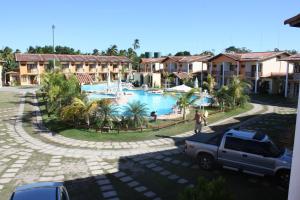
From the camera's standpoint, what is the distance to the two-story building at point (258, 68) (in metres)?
43.3

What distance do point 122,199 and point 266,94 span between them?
3648 cm

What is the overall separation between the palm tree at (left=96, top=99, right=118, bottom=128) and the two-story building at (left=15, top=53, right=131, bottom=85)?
37.4 metres

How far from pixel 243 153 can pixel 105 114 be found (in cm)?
1088

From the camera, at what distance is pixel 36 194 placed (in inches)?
355

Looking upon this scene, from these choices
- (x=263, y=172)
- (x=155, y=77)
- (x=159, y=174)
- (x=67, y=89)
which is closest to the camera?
(x=263, y=172)

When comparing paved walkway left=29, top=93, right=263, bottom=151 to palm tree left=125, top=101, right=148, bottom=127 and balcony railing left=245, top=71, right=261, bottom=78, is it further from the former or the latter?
balcony railing left=245, top=71, right=261, bottom=78

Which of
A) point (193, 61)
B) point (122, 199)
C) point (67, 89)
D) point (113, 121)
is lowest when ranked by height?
point (122, 199)

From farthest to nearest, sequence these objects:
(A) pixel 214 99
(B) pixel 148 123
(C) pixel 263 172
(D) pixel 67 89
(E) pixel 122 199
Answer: (A) pixel 214 99 → (D) pixel 67 89 → (B) pixel 148 123 → (C) pixel 263 172 → (E) pixel 122 199

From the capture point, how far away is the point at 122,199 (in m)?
11.0

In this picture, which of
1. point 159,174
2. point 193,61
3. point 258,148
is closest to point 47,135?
point 159,174

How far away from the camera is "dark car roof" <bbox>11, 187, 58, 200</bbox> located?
885cm

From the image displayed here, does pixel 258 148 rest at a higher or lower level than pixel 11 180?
higher

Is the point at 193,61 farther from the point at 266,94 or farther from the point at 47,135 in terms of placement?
the point at 47,135

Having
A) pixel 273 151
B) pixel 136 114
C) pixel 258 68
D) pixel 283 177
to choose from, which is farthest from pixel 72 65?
pixel 283 177
